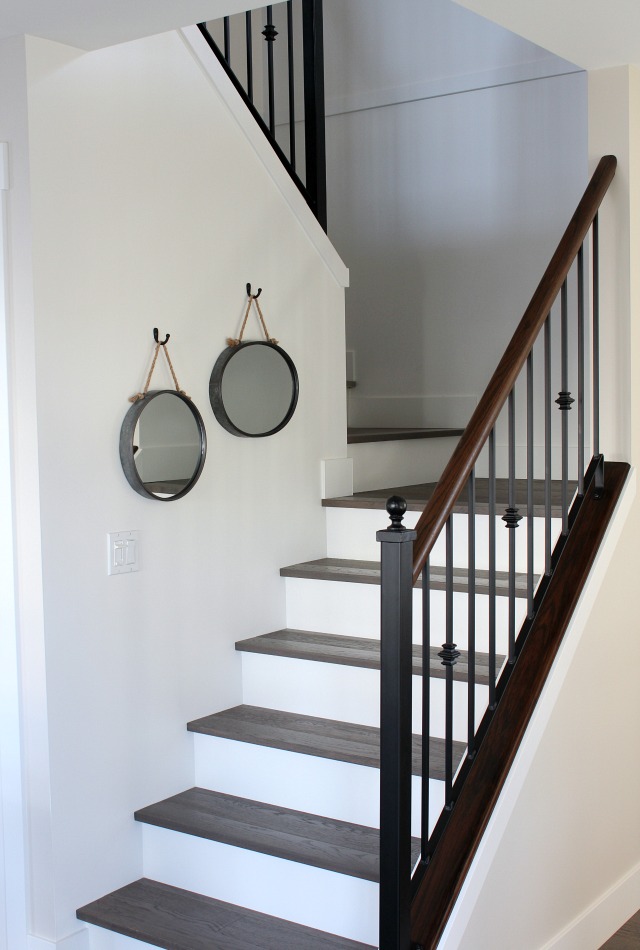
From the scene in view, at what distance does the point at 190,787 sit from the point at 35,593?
2.79 ft

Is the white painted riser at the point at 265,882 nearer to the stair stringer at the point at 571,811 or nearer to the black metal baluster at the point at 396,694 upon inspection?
the stair stringer at the point at 571,811

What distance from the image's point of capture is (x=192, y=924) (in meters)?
2.55

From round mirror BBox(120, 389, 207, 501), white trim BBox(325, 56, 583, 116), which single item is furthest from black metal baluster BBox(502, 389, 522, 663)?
white trim BBox(325, 56, 583, 116)

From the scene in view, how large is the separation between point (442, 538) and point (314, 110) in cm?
162

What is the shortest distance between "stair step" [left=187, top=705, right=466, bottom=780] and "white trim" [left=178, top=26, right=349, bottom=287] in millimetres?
1571

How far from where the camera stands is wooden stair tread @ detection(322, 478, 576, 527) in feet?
10.7

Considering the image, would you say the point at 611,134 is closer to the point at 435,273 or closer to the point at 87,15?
the point at 87,15

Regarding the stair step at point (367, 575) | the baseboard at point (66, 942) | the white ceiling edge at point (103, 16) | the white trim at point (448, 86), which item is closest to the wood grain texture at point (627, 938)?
the stair step at point (367, 575)

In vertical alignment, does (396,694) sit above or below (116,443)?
below

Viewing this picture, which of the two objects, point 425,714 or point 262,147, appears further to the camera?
point 262,147

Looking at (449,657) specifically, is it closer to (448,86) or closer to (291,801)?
(291,801)

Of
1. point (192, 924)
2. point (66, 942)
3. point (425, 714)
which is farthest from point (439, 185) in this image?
point (66, 942)

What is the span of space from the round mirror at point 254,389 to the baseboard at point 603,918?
1.70m

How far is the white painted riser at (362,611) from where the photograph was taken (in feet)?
9.79
